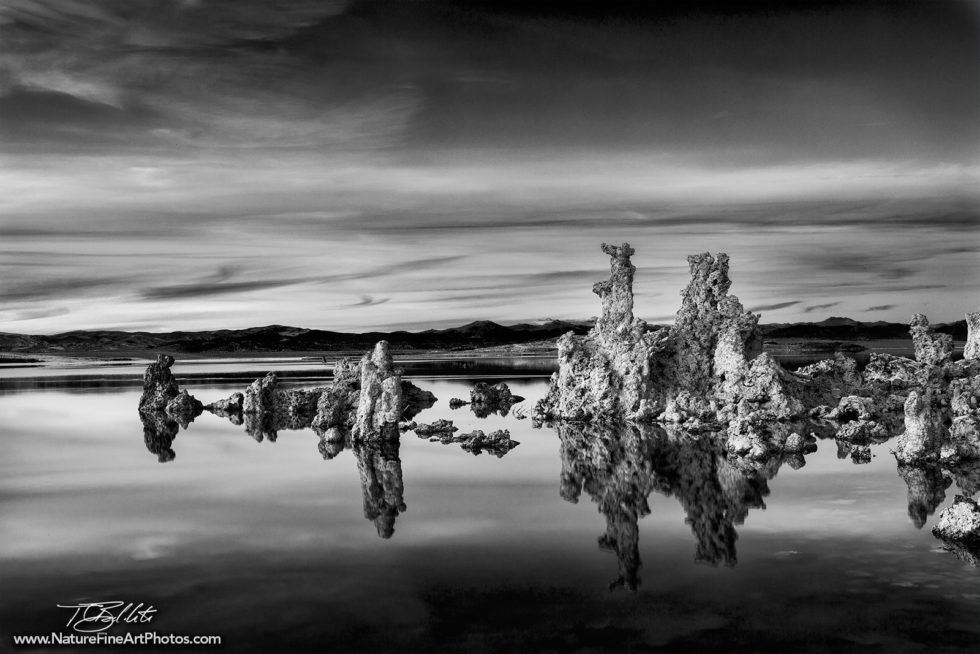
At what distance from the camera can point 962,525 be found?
1488 cm

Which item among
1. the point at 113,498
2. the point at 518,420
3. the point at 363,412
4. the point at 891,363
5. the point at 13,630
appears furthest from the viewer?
the point at 891,363

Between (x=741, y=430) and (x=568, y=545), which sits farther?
(x=741, y=430)

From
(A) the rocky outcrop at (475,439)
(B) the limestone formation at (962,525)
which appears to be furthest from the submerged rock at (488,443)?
(B) the limestone formation at (962,525)

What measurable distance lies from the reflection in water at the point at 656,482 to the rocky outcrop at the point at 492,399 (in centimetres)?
965

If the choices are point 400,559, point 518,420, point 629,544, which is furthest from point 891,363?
point 400,559

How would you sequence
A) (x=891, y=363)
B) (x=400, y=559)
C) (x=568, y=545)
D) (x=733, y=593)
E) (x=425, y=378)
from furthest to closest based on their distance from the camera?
(x=425, y=378) < (x=891, y=363) < (x=568, y=545) < (x=400, y=559) < (x=733, y=593)

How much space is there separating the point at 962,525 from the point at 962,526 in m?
0.02

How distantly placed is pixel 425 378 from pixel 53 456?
36.0 meters

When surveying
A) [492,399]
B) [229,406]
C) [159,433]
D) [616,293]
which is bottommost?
[159,433]

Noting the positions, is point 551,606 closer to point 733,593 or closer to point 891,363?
point 733,593

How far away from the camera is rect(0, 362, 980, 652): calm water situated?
11406 mm

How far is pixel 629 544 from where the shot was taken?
15.6 m
